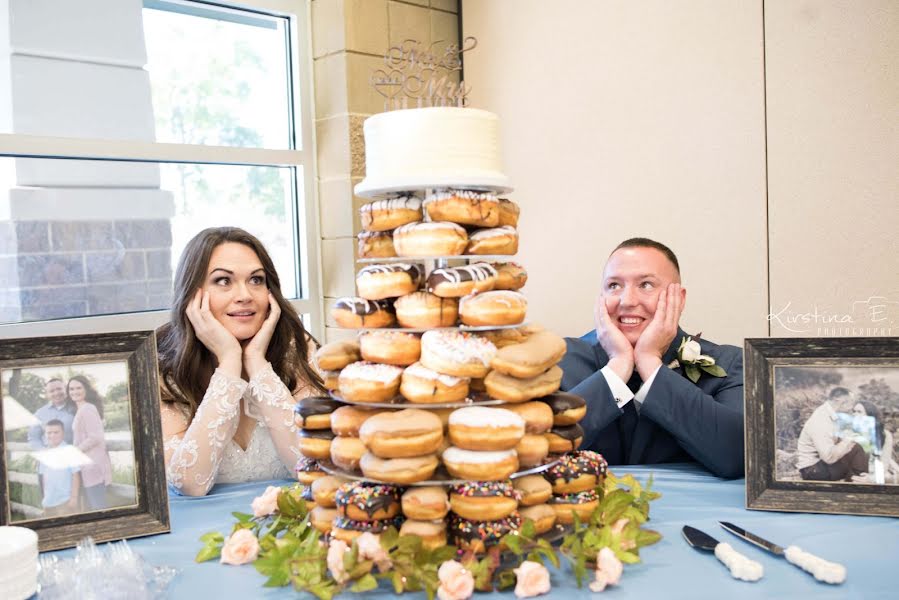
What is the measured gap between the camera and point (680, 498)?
1.68m

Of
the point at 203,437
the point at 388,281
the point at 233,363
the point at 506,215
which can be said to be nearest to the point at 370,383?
the point at 388,281

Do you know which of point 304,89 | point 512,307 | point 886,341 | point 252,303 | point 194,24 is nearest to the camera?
point 512,307

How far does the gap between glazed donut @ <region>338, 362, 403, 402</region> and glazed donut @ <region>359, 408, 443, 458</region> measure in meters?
0.05

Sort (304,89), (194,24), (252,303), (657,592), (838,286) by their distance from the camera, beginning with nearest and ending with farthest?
(657,592)
(252,303)
(838,286)
(194,24)
(304,89)

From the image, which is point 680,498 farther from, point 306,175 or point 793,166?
point 306,175

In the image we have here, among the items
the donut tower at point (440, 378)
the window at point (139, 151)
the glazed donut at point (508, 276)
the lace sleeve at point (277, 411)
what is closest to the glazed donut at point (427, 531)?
the donut tower at point (440, 378)

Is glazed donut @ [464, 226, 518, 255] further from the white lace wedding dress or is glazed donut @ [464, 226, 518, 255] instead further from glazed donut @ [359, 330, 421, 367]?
the white lace wedding dress

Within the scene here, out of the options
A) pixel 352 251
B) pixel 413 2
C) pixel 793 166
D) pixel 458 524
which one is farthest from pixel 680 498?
pixel 413 2

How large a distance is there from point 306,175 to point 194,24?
0.79 m

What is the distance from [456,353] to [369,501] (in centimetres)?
29

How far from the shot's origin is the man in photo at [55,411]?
1498 mm

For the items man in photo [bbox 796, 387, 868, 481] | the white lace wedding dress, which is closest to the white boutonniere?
man in photo [bbox 796, 387, 868, 481]

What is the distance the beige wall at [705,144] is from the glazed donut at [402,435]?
2085 millimetres

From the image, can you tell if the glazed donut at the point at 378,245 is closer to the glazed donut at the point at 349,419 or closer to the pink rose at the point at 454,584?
the glazed donut at the point at 349,419
